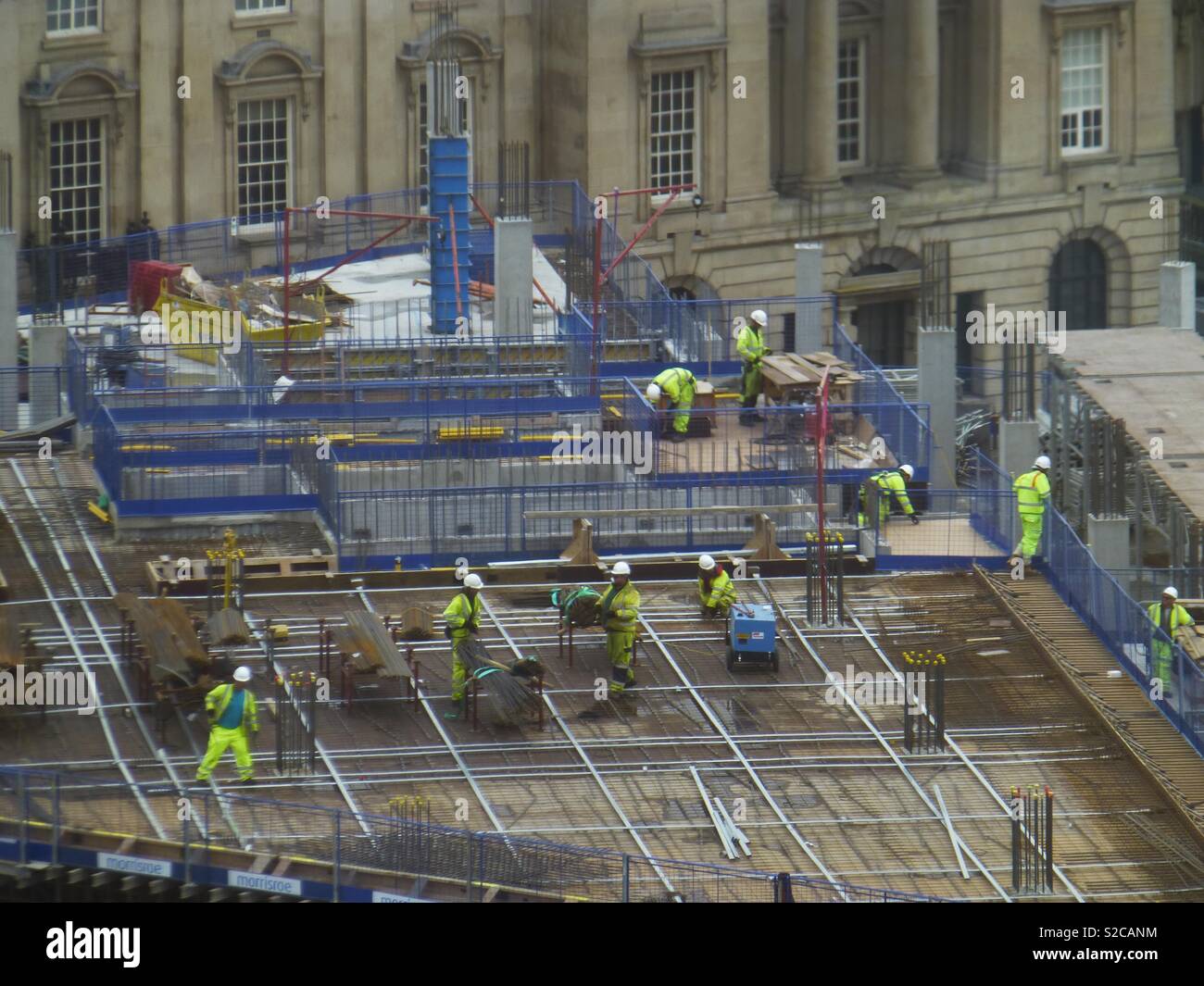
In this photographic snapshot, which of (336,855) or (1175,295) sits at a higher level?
(1175,295)

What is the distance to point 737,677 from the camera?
66.6 meters

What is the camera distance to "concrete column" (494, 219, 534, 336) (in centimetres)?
8462

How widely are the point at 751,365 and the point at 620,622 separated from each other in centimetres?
1427

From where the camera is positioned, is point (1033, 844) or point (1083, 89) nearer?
point (1033, 844)

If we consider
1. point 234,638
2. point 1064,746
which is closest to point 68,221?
point 234,638

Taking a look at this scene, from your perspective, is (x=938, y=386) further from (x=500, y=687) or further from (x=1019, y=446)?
(x=500, y=687)

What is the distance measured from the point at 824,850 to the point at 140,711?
39.6ft

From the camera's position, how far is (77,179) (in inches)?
3718

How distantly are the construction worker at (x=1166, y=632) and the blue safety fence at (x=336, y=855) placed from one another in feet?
31.9

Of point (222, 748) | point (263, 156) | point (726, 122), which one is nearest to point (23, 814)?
point (222, 748)

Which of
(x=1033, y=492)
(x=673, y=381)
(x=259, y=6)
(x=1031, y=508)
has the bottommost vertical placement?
(x=1031, y=508)

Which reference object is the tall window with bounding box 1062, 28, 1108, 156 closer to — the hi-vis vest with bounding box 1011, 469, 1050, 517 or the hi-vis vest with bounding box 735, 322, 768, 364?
the hi-vis vest with bounding box 735, 322, 768, 364

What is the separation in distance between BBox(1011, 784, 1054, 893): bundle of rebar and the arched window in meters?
52.1

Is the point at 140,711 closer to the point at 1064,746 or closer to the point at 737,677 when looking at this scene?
the point at 737,677
